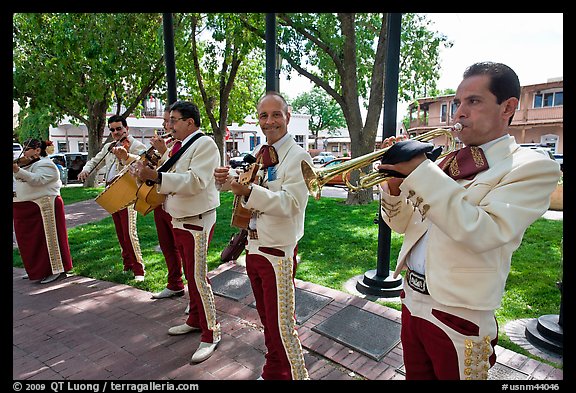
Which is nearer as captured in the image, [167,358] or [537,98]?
[167,358]

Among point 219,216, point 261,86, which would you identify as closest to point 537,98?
point 261,86

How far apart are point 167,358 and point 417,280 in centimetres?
263

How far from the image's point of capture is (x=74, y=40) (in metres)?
10.7

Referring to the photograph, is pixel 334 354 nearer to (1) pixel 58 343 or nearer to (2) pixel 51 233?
(1) pixel 58 343

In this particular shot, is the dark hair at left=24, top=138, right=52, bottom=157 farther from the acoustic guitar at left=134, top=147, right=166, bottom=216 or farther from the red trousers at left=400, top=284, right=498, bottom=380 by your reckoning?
the red trousers at left=400, top=284, right=498, bottom=380

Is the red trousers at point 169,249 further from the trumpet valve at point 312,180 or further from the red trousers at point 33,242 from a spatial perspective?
the trumpet valve at point 312,180

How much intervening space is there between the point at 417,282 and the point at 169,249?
144 inches

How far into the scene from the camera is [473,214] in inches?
57.4

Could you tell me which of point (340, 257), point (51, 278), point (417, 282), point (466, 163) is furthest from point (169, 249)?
point (466, 163)

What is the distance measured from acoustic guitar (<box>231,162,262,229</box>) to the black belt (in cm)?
128

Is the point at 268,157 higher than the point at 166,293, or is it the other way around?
the point at 268,157

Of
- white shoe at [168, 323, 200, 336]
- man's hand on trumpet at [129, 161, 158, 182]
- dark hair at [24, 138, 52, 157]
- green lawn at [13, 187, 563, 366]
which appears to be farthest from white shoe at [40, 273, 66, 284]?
man's hand on trumpet at [129, 161, 158, 182]

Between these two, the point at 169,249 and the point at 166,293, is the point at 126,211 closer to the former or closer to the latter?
the point at 169,249

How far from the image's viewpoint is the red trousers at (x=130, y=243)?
5570 millimetres
